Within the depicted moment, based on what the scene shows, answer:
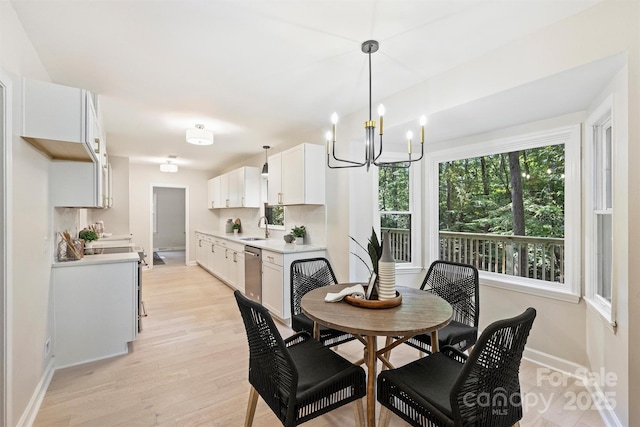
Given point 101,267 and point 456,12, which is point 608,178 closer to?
point 456,12

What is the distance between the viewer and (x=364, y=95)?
9.60 ft

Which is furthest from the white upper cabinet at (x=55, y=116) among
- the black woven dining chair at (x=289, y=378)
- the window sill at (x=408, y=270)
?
the window sill at (x=408, y=270)

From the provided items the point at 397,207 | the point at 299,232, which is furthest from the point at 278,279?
the point at 397,207

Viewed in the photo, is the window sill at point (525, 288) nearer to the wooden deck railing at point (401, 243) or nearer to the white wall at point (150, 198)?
the wooden deck railing at point (401, 243)

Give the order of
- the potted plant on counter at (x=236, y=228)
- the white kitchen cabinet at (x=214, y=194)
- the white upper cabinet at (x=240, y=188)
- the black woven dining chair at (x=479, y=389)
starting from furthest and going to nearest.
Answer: the white kitchen cabinet at (x=214, y=194), the potted plant on counter at (x=236, y=228), the white upper cabinet at (x=240, y=188), the black woven dining chair at (x=479, y=389)

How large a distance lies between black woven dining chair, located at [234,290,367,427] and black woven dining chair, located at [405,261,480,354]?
83cm

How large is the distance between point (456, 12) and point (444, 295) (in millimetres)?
2005

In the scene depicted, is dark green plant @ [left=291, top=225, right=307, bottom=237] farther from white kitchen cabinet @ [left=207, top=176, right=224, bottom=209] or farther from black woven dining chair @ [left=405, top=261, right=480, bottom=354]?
white kitchen cabinet @ [left=207, top=176, right=224, bottom=209]

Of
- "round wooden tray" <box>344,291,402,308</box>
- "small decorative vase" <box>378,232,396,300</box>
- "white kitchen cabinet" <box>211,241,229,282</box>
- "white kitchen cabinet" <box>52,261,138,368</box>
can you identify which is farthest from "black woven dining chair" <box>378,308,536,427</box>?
"white kitchen cabinet" <box>211,241,229,282</box>

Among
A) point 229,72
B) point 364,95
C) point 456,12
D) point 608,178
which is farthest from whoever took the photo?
point 364,95

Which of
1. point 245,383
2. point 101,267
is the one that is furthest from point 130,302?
point 245,383

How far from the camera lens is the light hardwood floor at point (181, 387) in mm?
1923

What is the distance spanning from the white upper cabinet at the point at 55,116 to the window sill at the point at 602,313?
362 centimetres

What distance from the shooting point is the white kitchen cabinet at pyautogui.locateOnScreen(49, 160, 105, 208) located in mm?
2520
